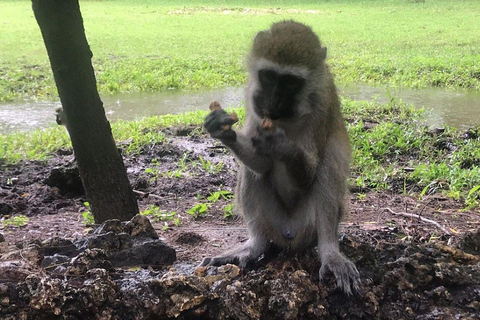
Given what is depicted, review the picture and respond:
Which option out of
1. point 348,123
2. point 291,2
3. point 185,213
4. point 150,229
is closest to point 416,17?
point 291,2

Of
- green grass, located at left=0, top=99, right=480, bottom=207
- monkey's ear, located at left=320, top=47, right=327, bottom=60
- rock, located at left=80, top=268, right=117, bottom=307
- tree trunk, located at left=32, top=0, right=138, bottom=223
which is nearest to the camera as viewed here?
rock, located at left=80, top=268, right=117, bottom=307

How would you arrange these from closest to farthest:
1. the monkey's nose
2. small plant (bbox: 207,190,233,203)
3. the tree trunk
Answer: the monkey's nose, the tree trunk, small plant (bbox: 207,190,233,203)

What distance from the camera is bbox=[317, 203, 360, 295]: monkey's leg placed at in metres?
2.54

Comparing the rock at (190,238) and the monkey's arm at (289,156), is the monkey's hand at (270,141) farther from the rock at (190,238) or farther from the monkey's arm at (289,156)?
the rock at (190,238)

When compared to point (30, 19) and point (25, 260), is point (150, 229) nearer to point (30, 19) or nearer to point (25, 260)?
point (25, 260)

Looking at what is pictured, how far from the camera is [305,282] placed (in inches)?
97.0

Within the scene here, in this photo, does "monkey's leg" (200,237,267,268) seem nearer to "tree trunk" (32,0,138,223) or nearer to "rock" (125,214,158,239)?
"rock" (125,214,158,239)

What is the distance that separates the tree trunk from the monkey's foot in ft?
6.40

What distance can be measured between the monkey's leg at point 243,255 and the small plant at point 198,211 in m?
1.74

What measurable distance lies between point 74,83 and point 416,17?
23.7 meters

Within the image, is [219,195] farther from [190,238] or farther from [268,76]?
[268,76]

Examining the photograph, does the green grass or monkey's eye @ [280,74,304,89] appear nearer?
monkey's eye @ [280,74,304,89]

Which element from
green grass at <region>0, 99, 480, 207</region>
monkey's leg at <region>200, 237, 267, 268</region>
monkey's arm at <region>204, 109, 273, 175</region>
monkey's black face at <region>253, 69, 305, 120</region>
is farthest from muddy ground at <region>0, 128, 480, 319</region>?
green grass at <region>0, 99, 480, 207</region>

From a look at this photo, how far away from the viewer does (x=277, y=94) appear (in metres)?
2.99
